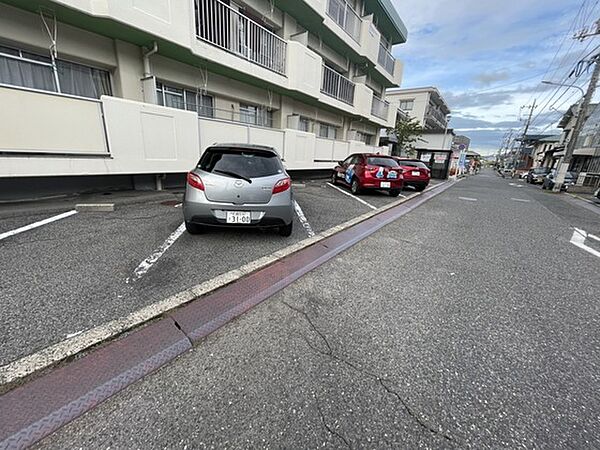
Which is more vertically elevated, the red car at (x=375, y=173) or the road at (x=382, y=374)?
the red car at (x=375, y=173)

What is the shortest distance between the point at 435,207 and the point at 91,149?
9447 millimetres

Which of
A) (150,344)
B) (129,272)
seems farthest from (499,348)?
(129,272)

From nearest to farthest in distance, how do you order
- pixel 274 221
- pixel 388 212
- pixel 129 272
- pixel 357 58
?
pixel 129 272 → pixel 274 221 → pixel 388 212 → pixel 357 58

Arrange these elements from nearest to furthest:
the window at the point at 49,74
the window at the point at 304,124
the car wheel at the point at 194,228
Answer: the car wheel at the point at 194,228 → the window at the point at 49,74 → the window at the point at 304,124

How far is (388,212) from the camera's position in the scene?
708cm

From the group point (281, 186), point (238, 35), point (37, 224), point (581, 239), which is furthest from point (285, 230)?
point (238, 35)

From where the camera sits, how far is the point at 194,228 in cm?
399

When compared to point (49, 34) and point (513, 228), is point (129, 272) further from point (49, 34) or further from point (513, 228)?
point (513, 228)

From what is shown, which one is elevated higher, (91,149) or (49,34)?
(49,34)

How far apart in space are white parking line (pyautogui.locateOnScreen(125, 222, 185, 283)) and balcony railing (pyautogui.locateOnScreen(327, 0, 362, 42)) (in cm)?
1141

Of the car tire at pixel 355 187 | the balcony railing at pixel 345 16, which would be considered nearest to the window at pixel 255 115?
the car tire at pixel 355 187

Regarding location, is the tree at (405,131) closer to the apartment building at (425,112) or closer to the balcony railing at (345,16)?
the apartment building at (425,112)

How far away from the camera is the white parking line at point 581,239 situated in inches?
186

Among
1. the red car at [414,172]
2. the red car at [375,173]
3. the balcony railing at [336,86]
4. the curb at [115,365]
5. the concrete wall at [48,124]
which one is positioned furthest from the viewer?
the red car at [414,172]
